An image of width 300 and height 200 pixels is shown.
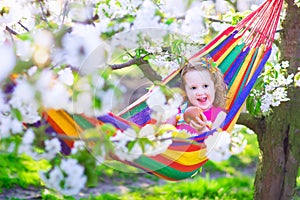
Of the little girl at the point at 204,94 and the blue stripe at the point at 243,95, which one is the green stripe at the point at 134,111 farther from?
the blue stripe at the point at 243,95

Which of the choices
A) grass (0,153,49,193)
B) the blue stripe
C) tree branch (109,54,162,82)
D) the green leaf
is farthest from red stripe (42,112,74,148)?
grass (0,153,49,193)

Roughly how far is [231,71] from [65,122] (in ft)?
3.12

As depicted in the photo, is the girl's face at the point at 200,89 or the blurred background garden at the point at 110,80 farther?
the girl's face at the point at 200,89

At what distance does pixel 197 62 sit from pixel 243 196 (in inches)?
62.1

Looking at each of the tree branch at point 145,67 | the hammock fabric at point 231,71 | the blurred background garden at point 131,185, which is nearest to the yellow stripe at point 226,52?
the hammock fabric at point 231,71

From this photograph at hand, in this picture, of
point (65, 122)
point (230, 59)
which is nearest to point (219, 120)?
point (230, 59)

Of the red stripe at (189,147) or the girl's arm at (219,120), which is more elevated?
the girl's arm at (219,120)

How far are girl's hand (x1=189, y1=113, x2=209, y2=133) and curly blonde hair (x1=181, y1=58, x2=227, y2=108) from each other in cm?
8

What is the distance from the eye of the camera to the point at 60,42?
3.93 feet

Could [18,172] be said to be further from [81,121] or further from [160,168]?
[81,121]

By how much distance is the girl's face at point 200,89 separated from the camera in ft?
6.81

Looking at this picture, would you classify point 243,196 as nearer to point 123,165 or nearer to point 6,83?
point 123,165

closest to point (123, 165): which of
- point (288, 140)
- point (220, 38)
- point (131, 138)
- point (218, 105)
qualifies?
point (131, 138)

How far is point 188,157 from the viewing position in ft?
6.36
